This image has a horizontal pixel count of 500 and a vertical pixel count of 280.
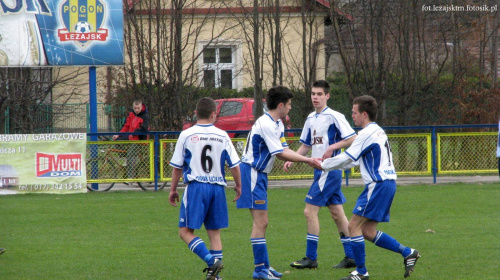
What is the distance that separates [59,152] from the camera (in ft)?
48.2

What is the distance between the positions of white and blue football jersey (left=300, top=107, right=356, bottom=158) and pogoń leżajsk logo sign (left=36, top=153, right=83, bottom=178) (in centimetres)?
836

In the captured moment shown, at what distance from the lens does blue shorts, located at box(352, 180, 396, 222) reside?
6.46 metres

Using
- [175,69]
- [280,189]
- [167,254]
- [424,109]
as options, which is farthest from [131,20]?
[167,254]

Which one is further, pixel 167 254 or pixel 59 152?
pixel 59 152

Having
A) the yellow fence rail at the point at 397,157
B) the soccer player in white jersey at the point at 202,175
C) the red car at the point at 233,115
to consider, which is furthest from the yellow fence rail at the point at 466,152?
A: the soccer player in white jersey at the point at 202,175

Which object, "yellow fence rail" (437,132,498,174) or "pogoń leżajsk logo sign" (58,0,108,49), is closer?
"pogoń leżajsk logo sign" (58,0,108,49)

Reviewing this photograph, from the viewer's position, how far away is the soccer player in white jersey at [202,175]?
251 inches

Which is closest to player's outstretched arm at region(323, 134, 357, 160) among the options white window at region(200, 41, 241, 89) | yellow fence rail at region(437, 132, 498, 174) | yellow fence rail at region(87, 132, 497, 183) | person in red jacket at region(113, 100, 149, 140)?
yellow fence rail at region(87, 132, 497, 183)

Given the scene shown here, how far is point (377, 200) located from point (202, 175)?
1639mm

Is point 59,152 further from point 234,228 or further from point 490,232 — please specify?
point 490,232

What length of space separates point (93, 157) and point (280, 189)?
4.17 meters

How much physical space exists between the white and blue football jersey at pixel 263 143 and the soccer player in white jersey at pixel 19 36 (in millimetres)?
9974

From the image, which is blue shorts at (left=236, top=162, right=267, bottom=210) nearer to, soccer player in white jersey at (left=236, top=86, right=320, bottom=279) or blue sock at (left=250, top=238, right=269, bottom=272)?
soccer player in white jersey at (left=236, top=86, right=320, bottom=279)

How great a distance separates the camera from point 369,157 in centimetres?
650
